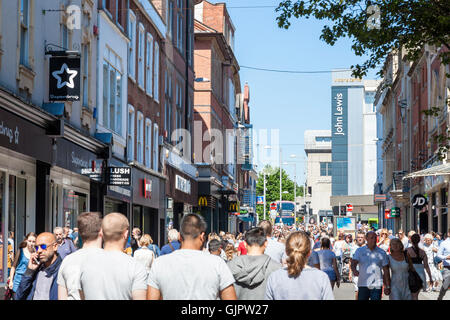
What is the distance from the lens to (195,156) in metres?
50.0

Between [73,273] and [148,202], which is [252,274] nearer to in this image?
[73,273]

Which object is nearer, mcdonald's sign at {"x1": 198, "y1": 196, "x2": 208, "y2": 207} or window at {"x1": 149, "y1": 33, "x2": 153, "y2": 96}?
window at {"x1": 149, "y1": 33, "x2": 153, "y2": 96}

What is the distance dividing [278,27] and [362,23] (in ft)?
5.50

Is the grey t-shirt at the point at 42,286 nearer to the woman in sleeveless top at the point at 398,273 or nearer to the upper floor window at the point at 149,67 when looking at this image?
the woman in sleeveless top at the point at 398,273

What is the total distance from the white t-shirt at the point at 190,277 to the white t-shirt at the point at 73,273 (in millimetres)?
532

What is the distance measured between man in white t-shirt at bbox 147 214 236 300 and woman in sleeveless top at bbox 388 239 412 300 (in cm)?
743

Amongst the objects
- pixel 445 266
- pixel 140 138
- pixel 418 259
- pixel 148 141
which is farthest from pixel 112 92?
pixel 418 259

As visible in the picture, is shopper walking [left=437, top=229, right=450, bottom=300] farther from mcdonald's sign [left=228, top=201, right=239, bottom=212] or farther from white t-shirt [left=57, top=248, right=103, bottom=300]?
mcdonald's sign [left=228, top=201, right=239, bottom=212]

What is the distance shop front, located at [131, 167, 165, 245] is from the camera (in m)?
31.0

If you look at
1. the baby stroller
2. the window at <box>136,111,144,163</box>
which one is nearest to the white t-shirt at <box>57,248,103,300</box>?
the baby stroller

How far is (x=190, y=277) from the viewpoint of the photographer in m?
6.74

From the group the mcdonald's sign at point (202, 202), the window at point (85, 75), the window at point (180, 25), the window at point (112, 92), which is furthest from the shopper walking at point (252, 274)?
the mcdonald's sign at point (202, 202)

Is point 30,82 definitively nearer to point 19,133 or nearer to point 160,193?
point 19,133

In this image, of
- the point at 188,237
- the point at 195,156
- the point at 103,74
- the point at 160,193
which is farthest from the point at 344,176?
the point at 188,237
